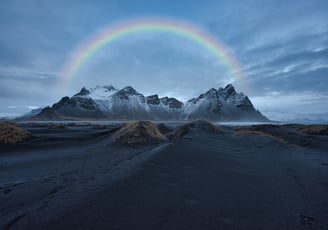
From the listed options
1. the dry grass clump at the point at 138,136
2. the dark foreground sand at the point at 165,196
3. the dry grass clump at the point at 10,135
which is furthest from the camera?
the dry grass clump at the point at 138,136

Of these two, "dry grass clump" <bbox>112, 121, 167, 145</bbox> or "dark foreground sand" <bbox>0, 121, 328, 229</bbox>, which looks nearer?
"dark foreground sand" <bbox>0, 121, 328, 229</bbox>

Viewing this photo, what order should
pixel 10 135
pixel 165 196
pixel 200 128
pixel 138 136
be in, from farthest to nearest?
pixel 200 128, pixel 138 136, pixel 10 135, pixel 165 196

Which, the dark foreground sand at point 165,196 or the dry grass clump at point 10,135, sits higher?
the dry grass clump at point 10,135

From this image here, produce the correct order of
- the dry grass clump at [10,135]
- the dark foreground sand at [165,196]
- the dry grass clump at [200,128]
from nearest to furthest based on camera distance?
1. the dark foreground sand at [165,196]
2. the dry grass clump at [10,135]
3. the dry grass clump at [200,128]

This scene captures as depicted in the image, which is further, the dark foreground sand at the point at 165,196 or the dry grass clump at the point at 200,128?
the dry grass clump at the point at 200,128

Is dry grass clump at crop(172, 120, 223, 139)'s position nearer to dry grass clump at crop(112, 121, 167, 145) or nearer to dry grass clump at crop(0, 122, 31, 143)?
dry grass clump at crop(112, 121, 167, 145)

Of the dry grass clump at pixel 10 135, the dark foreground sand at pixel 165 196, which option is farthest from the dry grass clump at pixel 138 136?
the dry grass clump at pixel 10 135

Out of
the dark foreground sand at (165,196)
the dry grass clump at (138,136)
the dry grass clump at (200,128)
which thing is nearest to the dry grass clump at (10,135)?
the dark foreground sand at (165,196)

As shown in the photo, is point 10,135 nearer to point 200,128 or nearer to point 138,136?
point 138,136

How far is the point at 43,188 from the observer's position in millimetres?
3031

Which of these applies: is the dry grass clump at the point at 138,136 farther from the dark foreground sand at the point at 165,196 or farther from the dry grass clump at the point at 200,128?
the dry grass clump at the point at 200,128

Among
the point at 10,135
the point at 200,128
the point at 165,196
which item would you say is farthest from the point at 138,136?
the point at 200,128

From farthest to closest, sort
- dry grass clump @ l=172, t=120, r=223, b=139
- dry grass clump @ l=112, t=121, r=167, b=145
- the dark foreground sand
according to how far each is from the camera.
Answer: dry grass clump @ l=172, t=120, r=223, b=139 → dry grass clump @ l=112, t=121, r=167, b=145 → the dark foreground sand

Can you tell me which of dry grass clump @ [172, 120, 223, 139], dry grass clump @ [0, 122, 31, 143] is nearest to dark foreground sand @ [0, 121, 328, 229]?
dry grass clump @ [0, 122, 31, 143]
